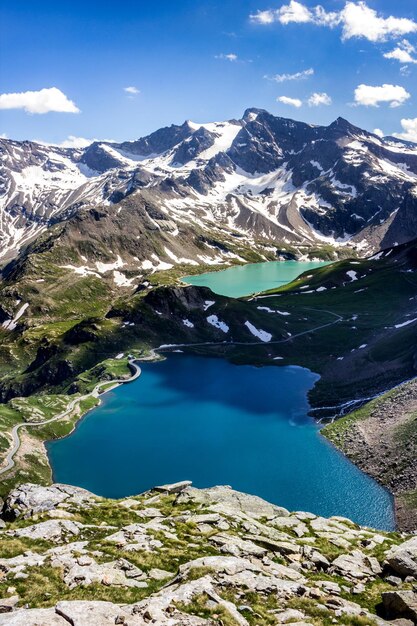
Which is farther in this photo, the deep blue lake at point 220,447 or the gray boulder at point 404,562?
the deep blue lake at point 220,447

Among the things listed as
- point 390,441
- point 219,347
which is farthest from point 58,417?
point 390,441

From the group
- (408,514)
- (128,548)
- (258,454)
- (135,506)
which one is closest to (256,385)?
(258,454)

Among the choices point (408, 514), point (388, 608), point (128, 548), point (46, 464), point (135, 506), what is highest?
point (388, 608)

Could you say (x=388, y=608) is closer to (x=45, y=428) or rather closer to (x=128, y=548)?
(x=128, y=548)

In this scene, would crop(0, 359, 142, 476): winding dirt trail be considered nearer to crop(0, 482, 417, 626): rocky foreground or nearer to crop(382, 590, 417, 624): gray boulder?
crop(0, 482, 417, 626): rocky foreground

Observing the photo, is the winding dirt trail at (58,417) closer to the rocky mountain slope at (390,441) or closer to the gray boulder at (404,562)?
the rocky mountain slope at (390,441)

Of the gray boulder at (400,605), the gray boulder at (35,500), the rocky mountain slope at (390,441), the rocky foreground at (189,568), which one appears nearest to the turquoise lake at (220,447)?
the rocky mountain slope at (390,441)
